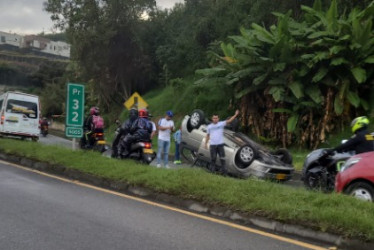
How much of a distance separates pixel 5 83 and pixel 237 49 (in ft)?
202

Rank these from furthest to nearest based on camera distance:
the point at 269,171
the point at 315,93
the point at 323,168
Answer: the point at 315,93, the point at 269,171, the point at 323,168

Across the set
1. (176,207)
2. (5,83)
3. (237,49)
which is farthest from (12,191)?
(5,83)

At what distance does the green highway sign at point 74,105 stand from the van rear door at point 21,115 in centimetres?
1050

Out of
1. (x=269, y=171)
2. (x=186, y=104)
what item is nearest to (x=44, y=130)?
(x=186, y=104)

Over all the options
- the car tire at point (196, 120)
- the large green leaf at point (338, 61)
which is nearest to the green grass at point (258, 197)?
the car tire at point (196, 120)

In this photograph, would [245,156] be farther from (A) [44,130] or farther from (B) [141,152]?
(A) [44,130]

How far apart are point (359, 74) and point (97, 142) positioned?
30.1 feet

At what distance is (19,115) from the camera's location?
22.6 m

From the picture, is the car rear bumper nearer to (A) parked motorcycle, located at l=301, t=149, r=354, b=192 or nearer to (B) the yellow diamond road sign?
(A) parked motorcycle, located at l=301, t=149, r=354, b=192

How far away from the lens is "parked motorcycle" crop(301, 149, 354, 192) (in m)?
9.70

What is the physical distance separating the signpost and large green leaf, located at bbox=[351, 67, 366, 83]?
9354mm

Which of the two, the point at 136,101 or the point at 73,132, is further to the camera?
the point at 136,101

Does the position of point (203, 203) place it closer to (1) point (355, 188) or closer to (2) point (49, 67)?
(1) point (355, 188)

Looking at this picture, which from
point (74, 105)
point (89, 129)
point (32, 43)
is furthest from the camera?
point (32, 43)
